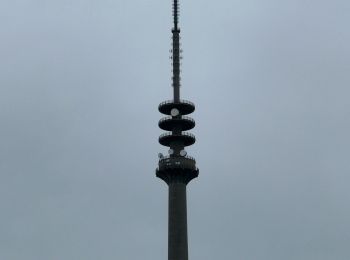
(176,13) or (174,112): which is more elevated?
(176,13)

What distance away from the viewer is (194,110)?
5635 inches

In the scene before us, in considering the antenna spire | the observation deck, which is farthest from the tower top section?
the observation deck

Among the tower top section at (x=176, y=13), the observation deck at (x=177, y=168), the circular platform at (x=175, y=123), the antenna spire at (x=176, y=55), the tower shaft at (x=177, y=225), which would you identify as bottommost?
the tower shaft at (x=177, y=225)

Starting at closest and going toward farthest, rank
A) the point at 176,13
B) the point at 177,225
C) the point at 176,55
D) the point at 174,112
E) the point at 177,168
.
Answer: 1. the point at 177,225
2. the point at 177,168
3. the point at 174,112
4. the point at 176,55
5. the point at 176,13

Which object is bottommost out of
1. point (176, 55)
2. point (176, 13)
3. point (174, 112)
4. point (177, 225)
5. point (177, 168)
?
point (177, 225)

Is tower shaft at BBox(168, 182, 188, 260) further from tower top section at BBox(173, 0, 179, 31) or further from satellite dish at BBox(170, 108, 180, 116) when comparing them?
tower top section at BBox(173, 0, 179, 31)

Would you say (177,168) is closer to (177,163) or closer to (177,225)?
(177,163)

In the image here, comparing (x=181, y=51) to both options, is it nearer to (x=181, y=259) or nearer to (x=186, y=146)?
(x=186, y=146)

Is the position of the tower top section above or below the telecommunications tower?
above

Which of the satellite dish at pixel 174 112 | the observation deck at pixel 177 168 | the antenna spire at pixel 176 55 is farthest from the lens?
the antenna spire at pixel 176 55

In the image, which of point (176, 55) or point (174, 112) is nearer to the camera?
point (174, 112)

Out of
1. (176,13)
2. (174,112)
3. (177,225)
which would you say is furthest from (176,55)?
(177,225)

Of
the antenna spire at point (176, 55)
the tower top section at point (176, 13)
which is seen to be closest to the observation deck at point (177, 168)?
the antenna spire at point (176, 55)

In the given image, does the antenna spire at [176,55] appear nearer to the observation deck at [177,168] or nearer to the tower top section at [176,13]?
the tower top section at [176,13]
